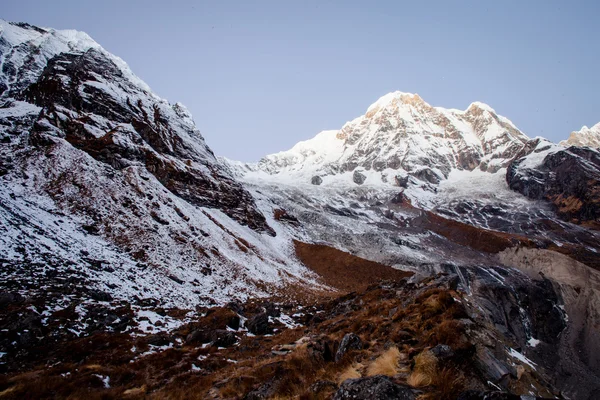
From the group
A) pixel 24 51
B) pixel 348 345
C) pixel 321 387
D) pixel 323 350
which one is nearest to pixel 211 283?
pixel 323 350

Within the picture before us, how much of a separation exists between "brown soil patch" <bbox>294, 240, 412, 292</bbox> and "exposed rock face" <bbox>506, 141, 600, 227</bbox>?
412 ft

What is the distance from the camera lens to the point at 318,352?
34.3 ft

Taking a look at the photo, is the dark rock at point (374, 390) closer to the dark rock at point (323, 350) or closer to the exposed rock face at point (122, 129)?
the dark rock at point (323, 350)

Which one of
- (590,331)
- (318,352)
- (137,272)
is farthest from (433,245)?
(318,352)

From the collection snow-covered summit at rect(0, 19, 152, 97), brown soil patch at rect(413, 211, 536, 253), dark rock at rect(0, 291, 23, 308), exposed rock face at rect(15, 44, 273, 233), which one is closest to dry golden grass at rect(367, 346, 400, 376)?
dark rock at rect(0, 291, 23, 308)

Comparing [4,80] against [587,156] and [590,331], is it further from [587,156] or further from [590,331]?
[587,156]

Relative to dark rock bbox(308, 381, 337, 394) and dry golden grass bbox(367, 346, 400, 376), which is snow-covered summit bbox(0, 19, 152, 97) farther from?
dry golden grass bbox(367, 346, 400, 376)

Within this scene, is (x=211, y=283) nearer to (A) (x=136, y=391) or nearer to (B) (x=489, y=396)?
(A) (x=136, y=391)

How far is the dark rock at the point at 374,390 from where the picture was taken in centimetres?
564

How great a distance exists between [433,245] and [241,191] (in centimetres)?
7152

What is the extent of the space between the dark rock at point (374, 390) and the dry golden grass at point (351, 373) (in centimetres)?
159

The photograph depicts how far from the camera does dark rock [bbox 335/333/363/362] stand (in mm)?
10039

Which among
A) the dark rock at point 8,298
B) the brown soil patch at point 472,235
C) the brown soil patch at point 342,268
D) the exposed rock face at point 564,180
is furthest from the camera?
the exposed rock face at point 564,180

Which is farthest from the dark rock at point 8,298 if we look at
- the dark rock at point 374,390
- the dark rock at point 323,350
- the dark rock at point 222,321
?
the dark rock at point 374,390
